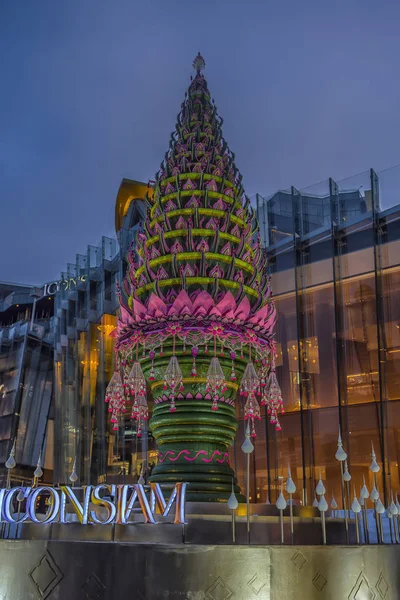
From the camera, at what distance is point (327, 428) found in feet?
68.5

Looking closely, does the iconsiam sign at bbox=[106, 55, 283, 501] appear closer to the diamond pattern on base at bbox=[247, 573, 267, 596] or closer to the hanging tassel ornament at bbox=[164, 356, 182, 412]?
the hanging tassel ornament at bbox=[164, 356, 182, 412]

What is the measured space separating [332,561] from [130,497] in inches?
72.2

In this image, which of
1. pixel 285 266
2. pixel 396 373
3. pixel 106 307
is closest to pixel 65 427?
pixel 106 307

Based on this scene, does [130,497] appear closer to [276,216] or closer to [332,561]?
[332,561]

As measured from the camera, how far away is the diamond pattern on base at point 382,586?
5.75 meters

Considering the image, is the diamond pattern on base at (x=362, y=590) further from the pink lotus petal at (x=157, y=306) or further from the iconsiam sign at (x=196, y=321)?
the pink lotus petal at (x=157, y=306)

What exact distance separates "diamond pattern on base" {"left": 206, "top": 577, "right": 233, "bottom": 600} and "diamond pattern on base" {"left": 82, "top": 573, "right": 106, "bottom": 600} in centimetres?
84

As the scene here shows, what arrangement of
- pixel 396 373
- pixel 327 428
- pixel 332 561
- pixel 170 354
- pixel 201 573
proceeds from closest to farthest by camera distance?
pixel 201 573, pixel 332 561, pixel 170 354, pixel 396 373, pixel 327 428

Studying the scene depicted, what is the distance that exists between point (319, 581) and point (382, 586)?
34.0 inches

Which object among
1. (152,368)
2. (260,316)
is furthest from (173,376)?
(260,316)

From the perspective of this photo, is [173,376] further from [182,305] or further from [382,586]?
[382,586]

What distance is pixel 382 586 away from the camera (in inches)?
228

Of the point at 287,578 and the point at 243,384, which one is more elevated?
the point at 243,384

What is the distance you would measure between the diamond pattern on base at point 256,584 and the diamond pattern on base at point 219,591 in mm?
173
